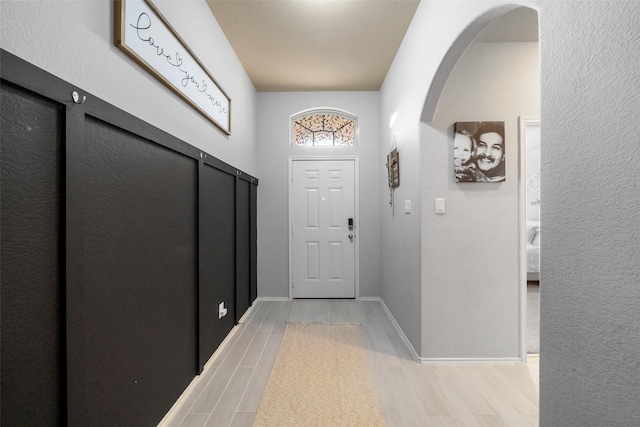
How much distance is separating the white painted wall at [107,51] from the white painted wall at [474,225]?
1.66 m

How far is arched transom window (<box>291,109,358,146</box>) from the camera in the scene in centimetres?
406

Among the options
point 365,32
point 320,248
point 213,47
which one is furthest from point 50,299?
point 320,248

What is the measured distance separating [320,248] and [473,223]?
2.13 meters

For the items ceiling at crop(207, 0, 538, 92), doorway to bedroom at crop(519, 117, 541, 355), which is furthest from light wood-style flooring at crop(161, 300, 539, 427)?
ceiling at crop(207, 0, 538, 92)

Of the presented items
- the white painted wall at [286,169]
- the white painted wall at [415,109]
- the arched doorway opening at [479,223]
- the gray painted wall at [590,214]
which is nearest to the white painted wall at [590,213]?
the gray painted wall at [590,214]

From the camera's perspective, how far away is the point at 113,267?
121 centimetres

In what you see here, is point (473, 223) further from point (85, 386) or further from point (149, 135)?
point (85, 386)

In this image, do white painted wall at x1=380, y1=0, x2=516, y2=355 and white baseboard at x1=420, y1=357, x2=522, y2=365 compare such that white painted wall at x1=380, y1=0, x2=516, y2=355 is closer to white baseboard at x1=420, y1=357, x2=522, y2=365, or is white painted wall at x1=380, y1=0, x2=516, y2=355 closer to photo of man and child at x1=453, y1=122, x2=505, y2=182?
white baseboard at x1=420, y1=357, x2=522, y2=365

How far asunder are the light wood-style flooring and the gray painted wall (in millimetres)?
804

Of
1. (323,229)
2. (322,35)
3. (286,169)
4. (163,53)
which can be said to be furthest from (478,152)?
(286,169)

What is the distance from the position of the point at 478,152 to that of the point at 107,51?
2.23 metres

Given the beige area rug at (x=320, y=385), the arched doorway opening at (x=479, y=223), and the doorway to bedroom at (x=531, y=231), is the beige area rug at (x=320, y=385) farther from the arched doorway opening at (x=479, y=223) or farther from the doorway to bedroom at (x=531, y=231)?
the doorway to bedroom at (x=531, y=231)

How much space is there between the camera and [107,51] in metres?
1.18

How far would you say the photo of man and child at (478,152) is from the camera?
87.6 inches
